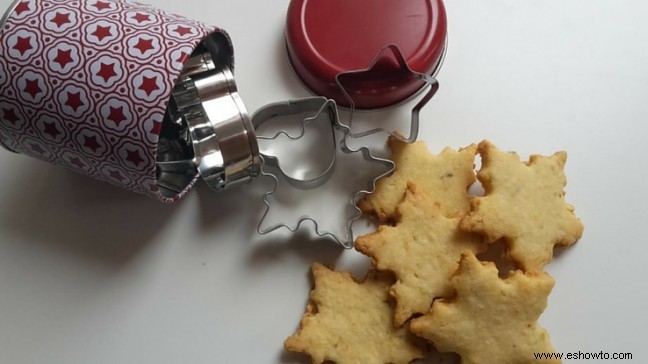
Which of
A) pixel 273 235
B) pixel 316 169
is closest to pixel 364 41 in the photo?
pixel 316 169

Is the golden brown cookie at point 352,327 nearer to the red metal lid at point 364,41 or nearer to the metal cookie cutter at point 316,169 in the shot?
the metal cookie cutter at point 316,169

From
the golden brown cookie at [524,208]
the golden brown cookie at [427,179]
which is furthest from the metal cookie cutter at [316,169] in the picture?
the golden brown cookie at [524,208]

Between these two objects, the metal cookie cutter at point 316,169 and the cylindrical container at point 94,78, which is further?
the metal cookie cutter at point 316,169

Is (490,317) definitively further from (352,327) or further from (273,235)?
(273,235)

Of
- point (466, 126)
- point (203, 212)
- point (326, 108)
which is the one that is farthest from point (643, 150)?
point (203, 212)

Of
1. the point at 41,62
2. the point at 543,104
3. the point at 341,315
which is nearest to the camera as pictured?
the point at 41,62

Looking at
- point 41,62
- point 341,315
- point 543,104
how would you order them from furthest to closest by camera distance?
point 543,104 → point 341,315 → point 41,62

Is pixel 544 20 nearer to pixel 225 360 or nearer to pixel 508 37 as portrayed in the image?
pixel 508 37
